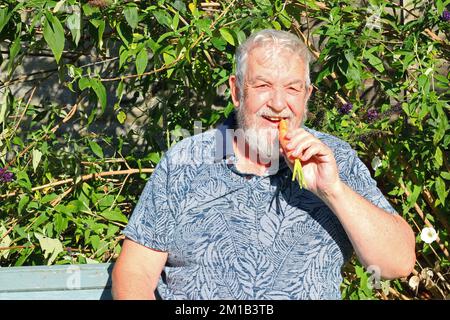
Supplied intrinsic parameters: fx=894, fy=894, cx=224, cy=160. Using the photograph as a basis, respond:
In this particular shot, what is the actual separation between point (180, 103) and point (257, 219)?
137cm

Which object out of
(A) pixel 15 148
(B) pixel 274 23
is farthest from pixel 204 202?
(A) pixel 15 148

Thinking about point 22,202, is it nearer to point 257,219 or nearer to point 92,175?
point 92,175

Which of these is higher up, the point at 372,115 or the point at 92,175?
the point at 372,115

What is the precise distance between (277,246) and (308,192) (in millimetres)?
194

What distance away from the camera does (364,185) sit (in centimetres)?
272

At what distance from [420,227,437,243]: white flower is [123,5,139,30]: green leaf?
144cm

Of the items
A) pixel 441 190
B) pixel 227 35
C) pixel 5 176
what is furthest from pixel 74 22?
pixel 441 190

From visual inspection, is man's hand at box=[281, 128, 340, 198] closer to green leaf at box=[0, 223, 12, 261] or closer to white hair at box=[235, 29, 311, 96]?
white hair at box=[235, 29, 311, 96]

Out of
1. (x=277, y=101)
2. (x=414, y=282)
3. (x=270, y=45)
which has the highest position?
(x=270, y=45)

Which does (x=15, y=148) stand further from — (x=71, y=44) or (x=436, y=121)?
(x=436, y=121)

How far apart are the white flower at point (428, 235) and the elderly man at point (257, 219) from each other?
1.02 metres

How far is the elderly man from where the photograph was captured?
8.68 feet
